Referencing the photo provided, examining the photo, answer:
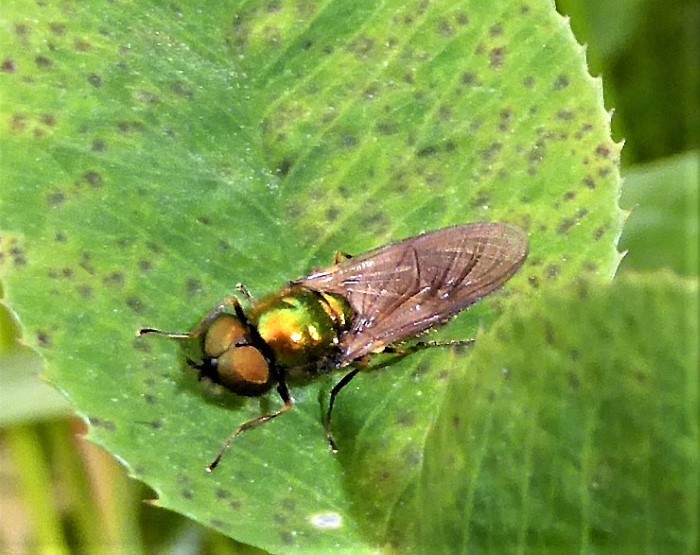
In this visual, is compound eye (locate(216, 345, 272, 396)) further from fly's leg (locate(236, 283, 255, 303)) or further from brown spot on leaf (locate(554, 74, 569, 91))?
brown spot on leaf (locate(554, 74, 569, 91))

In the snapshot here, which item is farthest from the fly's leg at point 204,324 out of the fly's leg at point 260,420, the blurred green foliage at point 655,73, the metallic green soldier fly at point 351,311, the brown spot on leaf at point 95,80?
the blurred green foliage at point 655,73

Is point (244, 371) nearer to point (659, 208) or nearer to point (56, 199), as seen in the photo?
point (56, 199)

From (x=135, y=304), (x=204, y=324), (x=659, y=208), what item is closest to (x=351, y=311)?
(x=204, y=324)

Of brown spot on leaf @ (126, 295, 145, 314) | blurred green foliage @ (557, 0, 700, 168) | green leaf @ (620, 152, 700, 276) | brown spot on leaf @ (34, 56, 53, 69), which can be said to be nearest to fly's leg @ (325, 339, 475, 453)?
brown spot on leaf @ (126, 295, 145, 314)

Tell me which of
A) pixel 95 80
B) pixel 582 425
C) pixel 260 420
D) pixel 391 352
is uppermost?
pixel 95 80

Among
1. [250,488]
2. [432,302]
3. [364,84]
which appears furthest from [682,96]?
[250,488]

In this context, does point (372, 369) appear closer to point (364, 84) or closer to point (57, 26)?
point (364, 84)
